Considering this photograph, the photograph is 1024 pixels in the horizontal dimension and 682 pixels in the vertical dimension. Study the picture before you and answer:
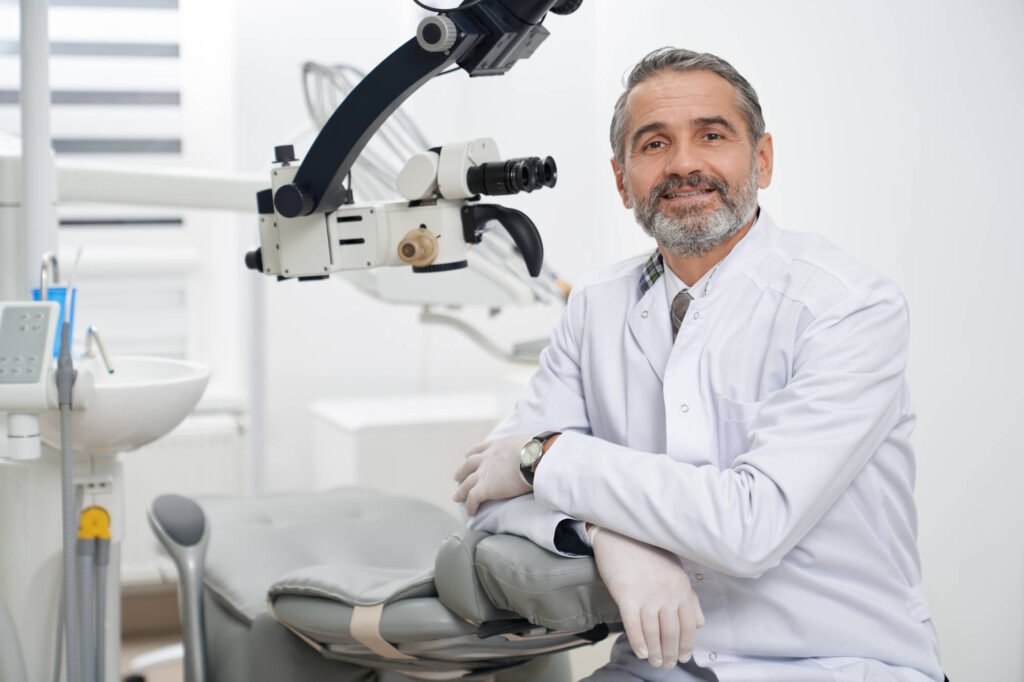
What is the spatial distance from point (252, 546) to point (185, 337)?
5.72 ft

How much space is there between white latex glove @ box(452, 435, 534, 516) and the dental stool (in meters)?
0.07

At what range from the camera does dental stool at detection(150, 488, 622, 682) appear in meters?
1.37

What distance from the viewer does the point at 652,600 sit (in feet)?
4.19

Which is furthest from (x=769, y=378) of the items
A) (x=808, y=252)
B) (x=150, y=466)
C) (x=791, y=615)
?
(x=150, y=466)

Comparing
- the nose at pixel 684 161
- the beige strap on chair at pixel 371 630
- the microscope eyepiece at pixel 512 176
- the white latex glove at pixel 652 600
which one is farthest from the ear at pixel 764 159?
the beige strap on chair at pixel 371 630

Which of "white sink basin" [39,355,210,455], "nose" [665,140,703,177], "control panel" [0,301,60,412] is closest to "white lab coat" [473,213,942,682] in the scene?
"nose" [665,140,703,177]

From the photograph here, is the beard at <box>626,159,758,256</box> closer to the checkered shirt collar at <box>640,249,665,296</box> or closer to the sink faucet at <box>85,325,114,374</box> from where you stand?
the checkered shirt collar at <box>640,249,665,296</box>

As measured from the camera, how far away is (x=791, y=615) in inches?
53.8

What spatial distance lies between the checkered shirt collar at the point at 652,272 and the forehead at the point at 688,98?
203 mm

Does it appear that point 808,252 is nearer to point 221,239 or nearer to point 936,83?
point 936,83

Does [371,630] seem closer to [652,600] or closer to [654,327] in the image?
[652,600]

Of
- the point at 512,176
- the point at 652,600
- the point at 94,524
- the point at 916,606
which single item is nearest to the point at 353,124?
the point at 512,176

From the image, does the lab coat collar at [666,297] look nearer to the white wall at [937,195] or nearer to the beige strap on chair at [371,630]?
the white wall at [937,195]

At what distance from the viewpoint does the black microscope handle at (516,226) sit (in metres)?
1.43
